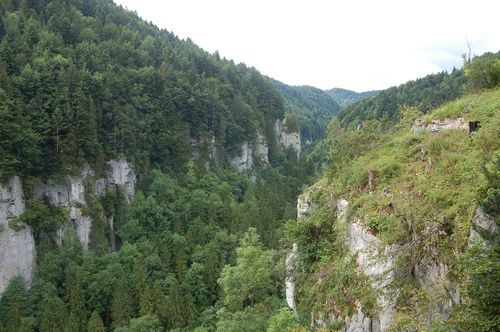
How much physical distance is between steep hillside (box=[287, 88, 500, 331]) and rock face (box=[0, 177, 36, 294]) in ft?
113

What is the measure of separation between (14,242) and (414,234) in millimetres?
41859

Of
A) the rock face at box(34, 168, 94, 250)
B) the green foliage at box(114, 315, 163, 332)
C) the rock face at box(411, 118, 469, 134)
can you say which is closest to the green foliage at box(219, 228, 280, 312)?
the green foliage at box(114, 315, 163, 332)

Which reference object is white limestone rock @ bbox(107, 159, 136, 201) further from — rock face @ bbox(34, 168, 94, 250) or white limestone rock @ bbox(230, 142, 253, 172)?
white limestone rock @ bbox(230, 142, 253, 172)

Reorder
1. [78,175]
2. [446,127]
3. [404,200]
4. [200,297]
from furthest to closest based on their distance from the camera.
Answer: [78,175] → [200,297] → [446,127] → [404,200]

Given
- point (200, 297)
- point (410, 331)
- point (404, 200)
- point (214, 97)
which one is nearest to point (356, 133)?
point (404, 200)

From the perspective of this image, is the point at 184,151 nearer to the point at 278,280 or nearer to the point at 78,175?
the point at 78,175

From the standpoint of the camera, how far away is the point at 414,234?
41.4ft

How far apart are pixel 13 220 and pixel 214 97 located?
156ft

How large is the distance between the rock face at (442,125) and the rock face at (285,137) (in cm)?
9507

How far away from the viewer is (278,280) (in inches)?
1415

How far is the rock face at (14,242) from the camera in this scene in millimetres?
43312

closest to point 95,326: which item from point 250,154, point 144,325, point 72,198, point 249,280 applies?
point 144,325

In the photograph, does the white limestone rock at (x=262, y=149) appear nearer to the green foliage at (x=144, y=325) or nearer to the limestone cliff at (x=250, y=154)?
Answer: the limestone cliff at (x=250, y=154)

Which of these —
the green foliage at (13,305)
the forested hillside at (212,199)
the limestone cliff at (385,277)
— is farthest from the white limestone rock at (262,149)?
the limestone cliff at (385,277)
